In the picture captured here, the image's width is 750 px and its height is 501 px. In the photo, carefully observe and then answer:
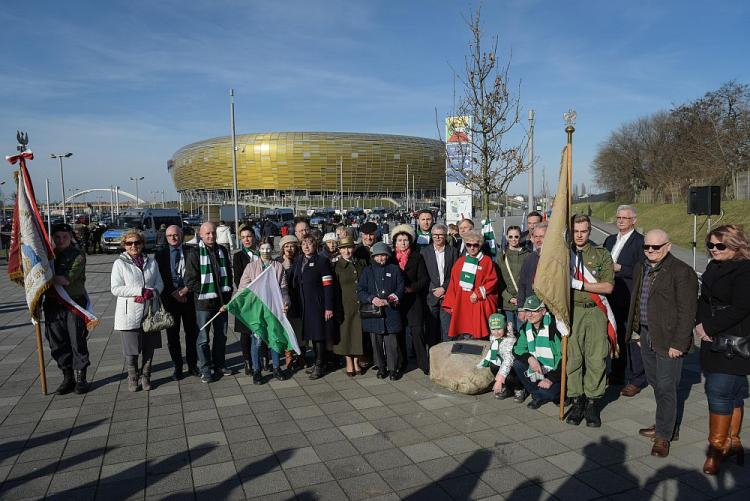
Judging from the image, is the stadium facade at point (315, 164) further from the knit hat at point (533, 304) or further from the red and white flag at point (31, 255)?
the knit hat at point (533, 304)

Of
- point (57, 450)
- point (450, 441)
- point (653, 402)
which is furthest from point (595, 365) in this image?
point (57, 450)

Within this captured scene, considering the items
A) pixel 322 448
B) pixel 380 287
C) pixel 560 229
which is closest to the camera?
pixel 322 448

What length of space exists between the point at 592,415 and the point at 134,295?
4873mm

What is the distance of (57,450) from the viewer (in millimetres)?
4539

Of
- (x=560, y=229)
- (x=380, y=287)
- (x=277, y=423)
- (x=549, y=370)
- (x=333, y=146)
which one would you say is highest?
(x=333, y=146)

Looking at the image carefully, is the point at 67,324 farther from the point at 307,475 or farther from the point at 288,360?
the point at 307,475

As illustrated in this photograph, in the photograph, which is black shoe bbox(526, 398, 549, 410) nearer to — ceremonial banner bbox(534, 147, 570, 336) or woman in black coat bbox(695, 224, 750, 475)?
ceremonial banner bbox(534, 147, 570, 336)

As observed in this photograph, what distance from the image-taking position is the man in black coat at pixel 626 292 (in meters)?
5.75

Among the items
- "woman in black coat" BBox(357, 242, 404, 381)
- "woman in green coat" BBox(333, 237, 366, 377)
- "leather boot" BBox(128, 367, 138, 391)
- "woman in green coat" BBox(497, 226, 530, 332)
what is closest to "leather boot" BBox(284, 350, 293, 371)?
"woman in green coat" BBox(333, 237, 366, 377)

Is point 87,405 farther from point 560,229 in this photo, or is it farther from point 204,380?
point 560,229

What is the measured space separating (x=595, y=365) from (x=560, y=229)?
1305 mm

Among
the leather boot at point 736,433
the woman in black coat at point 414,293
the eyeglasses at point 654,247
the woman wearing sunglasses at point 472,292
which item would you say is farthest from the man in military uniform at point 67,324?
the leather boot at point 736,433

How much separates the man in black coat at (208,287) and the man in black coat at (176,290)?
11cm

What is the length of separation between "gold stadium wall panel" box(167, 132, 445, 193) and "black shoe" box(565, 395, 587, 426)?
109 meters
